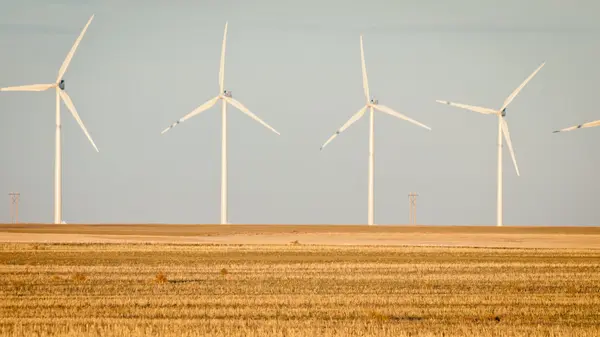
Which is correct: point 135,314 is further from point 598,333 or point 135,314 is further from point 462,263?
point 462,263

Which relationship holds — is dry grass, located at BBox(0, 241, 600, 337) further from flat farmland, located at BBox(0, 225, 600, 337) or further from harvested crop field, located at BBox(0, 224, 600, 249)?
harvested crop field, located at BBox(0, 224, 600, 249)

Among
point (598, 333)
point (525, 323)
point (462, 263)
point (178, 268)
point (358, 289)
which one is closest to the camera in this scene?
point (598, 333)

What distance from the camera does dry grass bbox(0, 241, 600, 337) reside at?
Result: 33938 millimetres

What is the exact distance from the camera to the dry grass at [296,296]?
33938 mm

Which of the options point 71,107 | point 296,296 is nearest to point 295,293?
point 296,296

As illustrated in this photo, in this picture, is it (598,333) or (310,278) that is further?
(310,278)

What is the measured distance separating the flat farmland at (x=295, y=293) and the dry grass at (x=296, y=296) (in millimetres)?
53

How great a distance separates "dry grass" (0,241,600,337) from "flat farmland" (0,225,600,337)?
5cm

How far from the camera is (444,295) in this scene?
43844mm

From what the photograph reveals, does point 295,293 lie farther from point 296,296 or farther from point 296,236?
point 296,236

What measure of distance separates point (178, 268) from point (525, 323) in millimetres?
26733

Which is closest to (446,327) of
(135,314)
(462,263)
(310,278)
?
(135,314)

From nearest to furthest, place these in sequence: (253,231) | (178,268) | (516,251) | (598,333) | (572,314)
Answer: (598,333), (572,314), (178,268), (516,251), (253,231)

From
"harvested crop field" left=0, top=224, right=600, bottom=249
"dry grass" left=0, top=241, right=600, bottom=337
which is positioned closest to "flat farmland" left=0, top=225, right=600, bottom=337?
"dry grass" left=0, top=241, right=600, bottom=337
